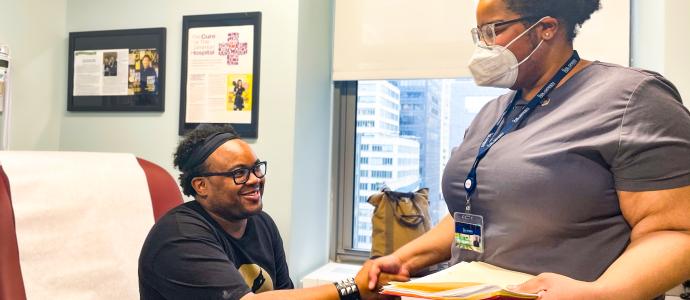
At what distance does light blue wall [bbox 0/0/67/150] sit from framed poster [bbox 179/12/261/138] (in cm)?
73

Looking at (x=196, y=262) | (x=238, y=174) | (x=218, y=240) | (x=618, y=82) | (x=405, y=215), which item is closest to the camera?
(x=618, y=82)

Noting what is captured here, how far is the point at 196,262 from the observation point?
53.6 inches

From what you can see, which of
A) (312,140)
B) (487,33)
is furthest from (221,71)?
(487,33)

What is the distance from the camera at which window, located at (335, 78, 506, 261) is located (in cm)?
252

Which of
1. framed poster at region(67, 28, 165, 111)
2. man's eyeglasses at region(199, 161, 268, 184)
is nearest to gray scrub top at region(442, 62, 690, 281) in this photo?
man's eyeglasses at region(199, 161, 268, 184)

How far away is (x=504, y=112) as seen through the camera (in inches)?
41.3

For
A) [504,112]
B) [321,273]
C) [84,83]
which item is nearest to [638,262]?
[504,112]

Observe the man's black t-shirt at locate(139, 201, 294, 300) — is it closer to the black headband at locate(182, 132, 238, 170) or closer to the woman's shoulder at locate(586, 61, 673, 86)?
the black headband at locate(182, 132, 238, 170)

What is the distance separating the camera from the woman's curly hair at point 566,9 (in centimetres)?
95

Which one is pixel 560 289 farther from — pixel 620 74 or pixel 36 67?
pixel 36 67

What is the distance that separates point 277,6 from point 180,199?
3.07 feet

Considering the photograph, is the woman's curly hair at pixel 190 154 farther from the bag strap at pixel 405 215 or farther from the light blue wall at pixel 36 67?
the light blue wall at pixel 36 67

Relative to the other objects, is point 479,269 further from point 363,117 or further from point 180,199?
point 363,117

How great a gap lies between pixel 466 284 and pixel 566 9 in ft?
1.75
